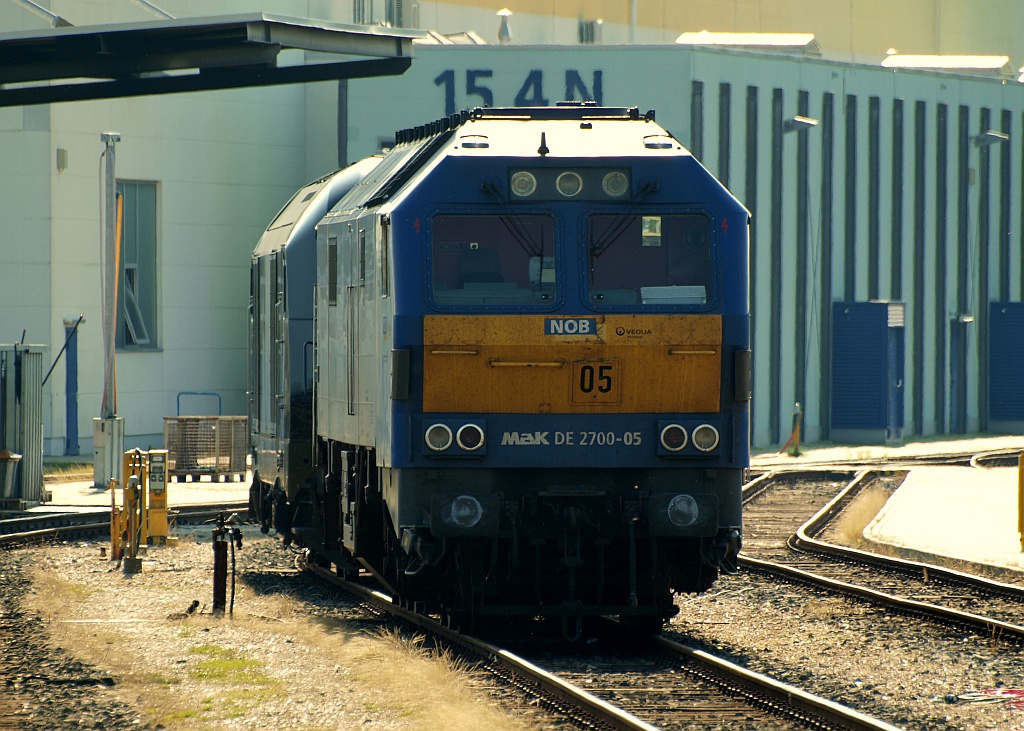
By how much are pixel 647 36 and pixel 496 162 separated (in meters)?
41.2

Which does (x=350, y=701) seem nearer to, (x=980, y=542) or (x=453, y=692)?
(x=453, y=692)

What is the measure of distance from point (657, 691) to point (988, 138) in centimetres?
3540

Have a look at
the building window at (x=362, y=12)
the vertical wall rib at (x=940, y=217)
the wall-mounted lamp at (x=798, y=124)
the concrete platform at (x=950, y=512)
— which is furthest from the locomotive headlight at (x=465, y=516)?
the vertical wall rib at (x=940, y=217)

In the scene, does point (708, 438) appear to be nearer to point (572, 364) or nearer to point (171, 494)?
point (572, 364)

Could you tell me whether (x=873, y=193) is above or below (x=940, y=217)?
above

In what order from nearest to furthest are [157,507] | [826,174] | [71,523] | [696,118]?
[157,507]
[71,523]
[696,118]
[826,174]

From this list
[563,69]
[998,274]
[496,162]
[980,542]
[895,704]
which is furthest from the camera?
[998,274]

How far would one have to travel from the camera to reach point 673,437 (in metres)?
10.5

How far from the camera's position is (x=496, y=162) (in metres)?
10.6

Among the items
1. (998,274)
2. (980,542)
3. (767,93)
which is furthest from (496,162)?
(998,274)

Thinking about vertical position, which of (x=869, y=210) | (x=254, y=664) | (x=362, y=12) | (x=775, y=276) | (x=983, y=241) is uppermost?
(x=362, y=12)

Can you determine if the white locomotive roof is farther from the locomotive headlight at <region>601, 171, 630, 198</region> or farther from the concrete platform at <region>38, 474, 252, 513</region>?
the concrete platform at <region>38, 474, 252, 513</region>

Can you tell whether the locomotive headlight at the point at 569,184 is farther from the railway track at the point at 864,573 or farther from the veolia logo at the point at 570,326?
the railway track at the point at 864,573

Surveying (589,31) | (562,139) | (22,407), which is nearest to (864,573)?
(562,139)
